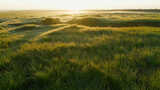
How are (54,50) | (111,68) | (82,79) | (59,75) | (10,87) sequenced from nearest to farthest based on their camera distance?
(10,87)
(82,79)
(59,75)
(111,68)
(54,50)

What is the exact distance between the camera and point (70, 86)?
250 cm

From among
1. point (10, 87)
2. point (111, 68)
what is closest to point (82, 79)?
point (111, 68)

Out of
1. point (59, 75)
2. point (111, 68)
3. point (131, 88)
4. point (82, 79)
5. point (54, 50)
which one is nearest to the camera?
point (131, 88)

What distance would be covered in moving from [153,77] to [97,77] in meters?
1.44

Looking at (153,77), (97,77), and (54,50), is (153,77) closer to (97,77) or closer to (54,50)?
(97,77)

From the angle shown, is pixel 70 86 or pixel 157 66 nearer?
pixel 70 86

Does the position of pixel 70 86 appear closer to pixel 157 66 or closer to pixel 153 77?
pixel 153 77

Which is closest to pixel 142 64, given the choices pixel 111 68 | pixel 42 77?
pixel 111 68

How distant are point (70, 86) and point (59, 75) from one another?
62cm

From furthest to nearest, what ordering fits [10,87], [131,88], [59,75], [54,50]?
[54,50], [59,75], [10,87], [131,88]

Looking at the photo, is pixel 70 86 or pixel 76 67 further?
pixel 76 67

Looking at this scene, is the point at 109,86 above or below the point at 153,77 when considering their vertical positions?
→ below

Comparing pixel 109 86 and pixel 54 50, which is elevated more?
pixel 54 50

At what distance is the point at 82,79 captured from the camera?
2775mm
